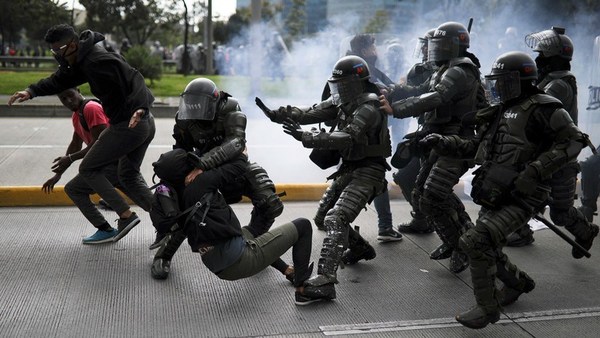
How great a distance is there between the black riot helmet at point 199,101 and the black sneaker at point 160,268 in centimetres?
106

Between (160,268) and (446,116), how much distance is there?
235cm

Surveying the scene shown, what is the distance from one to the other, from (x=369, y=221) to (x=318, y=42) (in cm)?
941

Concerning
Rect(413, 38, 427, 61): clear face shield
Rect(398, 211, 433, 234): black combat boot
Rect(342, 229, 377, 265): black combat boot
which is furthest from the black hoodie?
Rect(398, 211, 433, 234): black combat boot

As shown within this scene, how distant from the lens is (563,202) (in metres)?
5.53

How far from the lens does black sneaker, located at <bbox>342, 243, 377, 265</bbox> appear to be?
5.27m

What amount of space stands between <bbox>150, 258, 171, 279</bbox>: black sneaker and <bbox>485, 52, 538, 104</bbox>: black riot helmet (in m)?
2.52

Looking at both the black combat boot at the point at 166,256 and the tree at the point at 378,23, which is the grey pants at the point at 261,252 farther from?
the tree at the point at 378,23

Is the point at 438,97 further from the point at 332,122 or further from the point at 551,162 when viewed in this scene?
the point at 551,162

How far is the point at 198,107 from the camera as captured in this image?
457cm

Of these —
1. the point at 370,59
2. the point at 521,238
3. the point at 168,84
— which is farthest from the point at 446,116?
the point at 168,84

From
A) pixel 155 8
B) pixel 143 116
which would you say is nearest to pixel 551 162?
pixel 143 116

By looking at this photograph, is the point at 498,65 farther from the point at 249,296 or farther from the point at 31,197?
the point at 31,197

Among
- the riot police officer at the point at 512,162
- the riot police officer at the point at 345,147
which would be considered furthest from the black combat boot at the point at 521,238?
the riot police officer at the point at 512,162

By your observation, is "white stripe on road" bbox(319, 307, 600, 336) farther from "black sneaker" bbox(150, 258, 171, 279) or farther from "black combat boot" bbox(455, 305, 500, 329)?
"black sneaker" bbox(150, 258, 171, 279)
